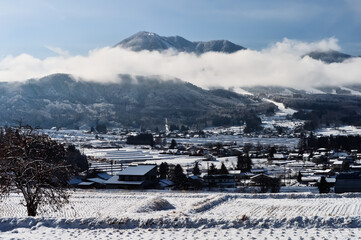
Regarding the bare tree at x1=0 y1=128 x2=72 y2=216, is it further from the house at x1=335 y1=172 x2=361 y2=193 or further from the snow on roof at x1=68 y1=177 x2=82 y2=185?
the snow on roof at x1=68 y1=177 x2=82 y2=185

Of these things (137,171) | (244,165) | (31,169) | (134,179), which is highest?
(31,169)

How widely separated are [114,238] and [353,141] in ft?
359

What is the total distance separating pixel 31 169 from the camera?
1769 cm

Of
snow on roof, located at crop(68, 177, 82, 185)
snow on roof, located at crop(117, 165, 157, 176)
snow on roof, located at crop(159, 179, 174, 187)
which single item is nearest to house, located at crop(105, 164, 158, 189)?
snow on roof, located at crop(117, 165, 157, 176)

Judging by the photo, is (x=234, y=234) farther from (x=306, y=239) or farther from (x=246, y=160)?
(x=246, y=160)

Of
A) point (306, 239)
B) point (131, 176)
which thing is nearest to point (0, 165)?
point (306, 239)

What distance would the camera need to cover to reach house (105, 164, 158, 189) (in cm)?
4459

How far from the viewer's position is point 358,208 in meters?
20.6

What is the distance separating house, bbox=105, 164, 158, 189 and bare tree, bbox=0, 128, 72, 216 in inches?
1022

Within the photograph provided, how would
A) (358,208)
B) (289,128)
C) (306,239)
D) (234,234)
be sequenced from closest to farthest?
(306,239) → (234,234) → (358,208) → (289,128)

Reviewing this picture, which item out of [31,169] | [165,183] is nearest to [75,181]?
[165,183]

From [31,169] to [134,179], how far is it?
28.4 metres

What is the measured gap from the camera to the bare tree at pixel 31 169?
17142mm

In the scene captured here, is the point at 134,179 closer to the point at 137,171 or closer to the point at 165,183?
the point at 137,171
